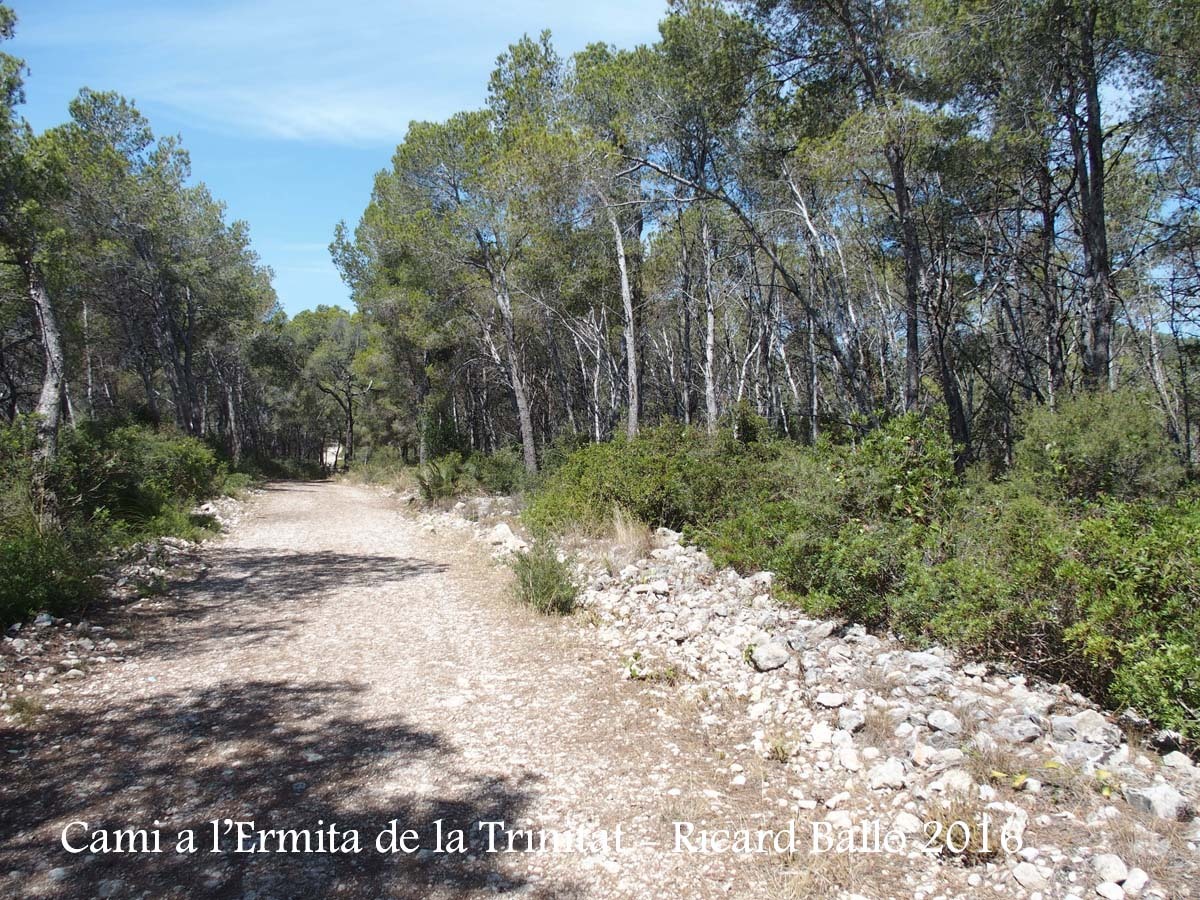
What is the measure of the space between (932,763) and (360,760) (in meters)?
→ 3.15

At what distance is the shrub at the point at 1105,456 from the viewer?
718 cm

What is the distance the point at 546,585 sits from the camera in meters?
6.88

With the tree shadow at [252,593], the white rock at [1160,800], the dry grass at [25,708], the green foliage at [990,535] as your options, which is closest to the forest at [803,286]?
the green foliage at [990,535]

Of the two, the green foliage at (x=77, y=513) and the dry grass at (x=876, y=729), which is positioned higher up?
the green foliage at (x=77, y=513)

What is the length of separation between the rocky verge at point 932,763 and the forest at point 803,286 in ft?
1.25

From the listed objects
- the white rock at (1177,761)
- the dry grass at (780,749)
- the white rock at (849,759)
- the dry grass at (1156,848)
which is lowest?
the dry grass at (780,749)

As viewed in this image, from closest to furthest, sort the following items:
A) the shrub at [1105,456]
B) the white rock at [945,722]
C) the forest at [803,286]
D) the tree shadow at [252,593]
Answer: the white rock at [945,722]
the forest at [803,286]
the tree shadow at [252,593]
the shrub at [1105,456]

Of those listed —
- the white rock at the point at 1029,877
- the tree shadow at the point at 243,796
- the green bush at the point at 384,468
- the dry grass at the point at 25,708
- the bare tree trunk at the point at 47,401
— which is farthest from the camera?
the green bush at the point at 384,468

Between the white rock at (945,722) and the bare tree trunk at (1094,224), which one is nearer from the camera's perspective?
the white rock at (945,722)

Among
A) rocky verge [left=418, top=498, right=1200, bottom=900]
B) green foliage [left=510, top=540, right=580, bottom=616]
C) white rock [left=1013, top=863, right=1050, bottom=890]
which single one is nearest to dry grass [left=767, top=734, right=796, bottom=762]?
rocky verge [left=418, top=498, right=1200, bottom=900]

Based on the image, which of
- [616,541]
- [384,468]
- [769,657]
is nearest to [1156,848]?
[769,657]

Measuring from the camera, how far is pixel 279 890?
2.66 metres

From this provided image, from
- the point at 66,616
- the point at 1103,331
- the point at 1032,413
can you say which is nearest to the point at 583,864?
the point at 66,616

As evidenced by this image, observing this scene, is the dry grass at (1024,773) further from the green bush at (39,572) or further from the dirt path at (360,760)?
the green bush at (39,572)
